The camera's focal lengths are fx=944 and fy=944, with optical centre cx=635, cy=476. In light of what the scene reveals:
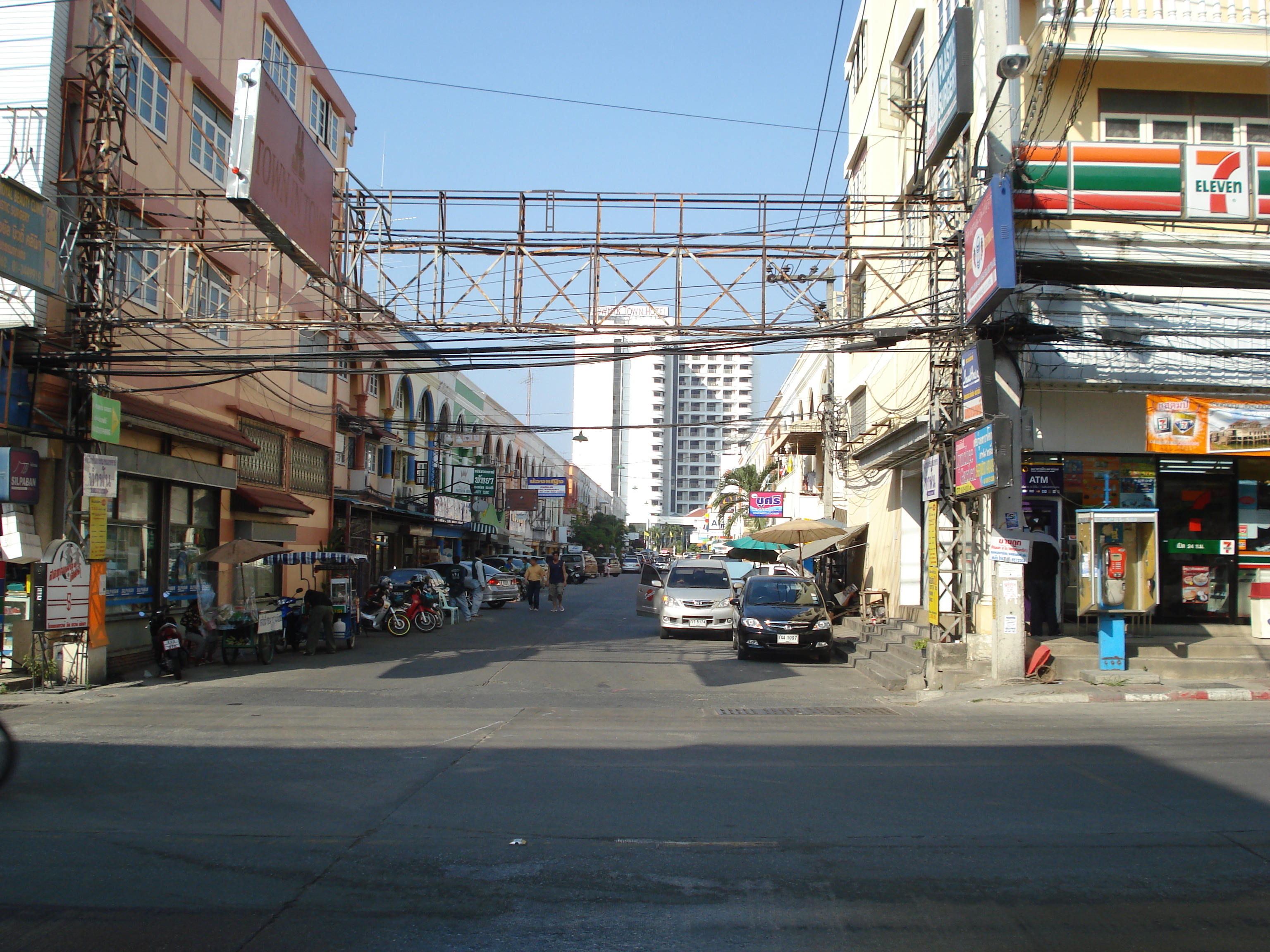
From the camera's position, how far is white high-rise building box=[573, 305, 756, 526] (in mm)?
162750

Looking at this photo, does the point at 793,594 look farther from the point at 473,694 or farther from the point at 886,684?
the point at 473,694

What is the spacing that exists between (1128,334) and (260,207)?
13.9 m

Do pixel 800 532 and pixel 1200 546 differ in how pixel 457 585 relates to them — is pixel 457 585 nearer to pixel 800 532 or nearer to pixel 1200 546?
pixel 800 532

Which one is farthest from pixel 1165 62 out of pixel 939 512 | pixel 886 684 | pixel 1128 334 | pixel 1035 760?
pixel 1035 760

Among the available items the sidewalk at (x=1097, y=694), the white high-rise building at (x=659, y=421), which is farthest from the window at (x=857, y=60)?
the white high-rise building at (x=659, y=421)

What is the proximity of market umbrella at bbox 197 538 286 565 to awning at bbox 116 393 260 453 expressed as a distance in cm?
235

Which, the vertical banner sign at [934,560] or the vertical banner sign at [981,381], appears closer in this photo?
the vertical banner sign at [981,381]

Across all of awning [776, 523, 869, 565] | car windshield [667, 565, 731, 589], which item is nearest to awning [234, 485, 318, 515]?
car windshield [667, 565, 731, 589]

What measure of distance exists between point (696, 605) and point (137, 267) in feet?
45.5

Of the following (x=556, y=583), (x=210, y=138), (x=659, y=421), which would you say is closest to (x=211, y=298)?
(x=210, y=138)

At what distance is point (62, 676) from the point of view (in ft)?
46.9

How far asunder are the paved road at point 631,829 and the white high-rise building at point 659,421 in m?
143

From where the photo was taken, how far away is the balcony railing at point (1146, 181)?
49.8 ft

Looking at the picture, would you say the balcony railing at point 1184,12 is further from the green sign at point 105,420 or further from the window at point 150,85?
the green sign at point 105,420
